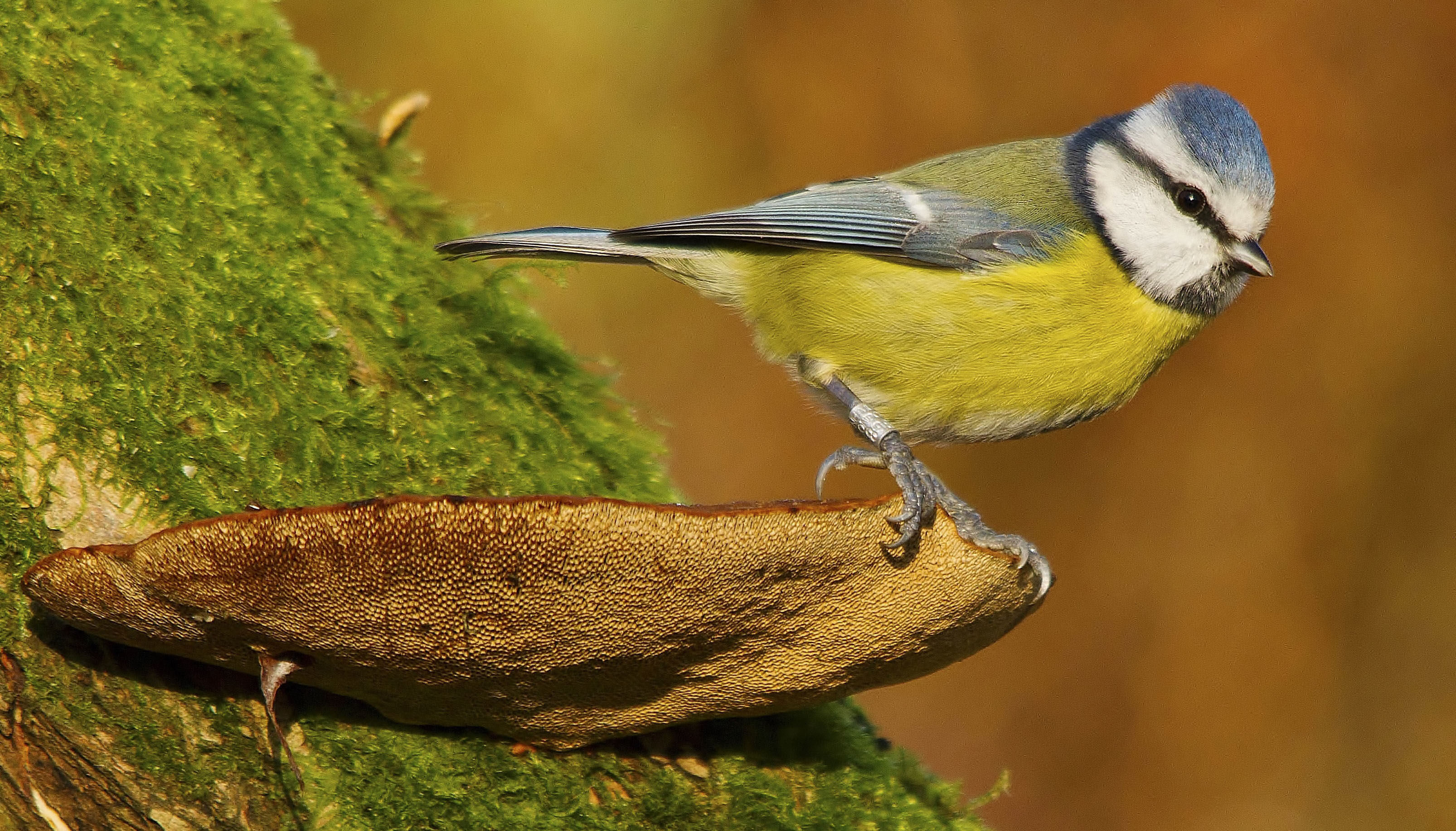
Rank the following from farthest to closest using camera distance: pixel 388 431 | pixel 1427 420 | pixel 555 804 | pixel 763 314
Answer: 1. pixel 1427 420
2. pixel 763 314
3. pixel 388 431
4. pixel 555 804

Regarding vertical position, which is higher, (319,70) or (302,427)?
(319,70)

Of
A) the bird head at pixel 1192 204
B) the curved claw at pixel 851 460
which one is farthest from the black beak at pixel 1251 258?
the curved claw at pixel 851 460

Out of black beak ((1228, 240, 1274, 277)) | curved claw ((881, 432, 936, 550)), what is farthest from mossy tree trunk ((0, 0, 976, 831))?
black beak ((1228, 240, 1274, 277))

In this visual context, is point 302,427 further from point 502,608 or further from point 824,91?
point 824,91

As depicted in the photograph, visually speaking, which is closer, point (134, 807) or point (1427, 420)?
point (134, 807)

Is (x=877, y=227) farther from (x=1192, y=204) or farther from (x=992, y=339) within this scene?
(x=1192, y=204)

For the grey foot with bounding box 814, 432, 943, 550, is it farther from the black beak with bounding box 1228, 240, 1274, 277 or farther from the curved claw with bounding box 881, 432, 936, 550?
the black beak with bounding box 1228, 240, 1274, 277

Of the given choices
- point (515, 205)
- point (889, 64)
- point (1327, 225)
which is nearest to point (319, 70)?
point (515, 205)
